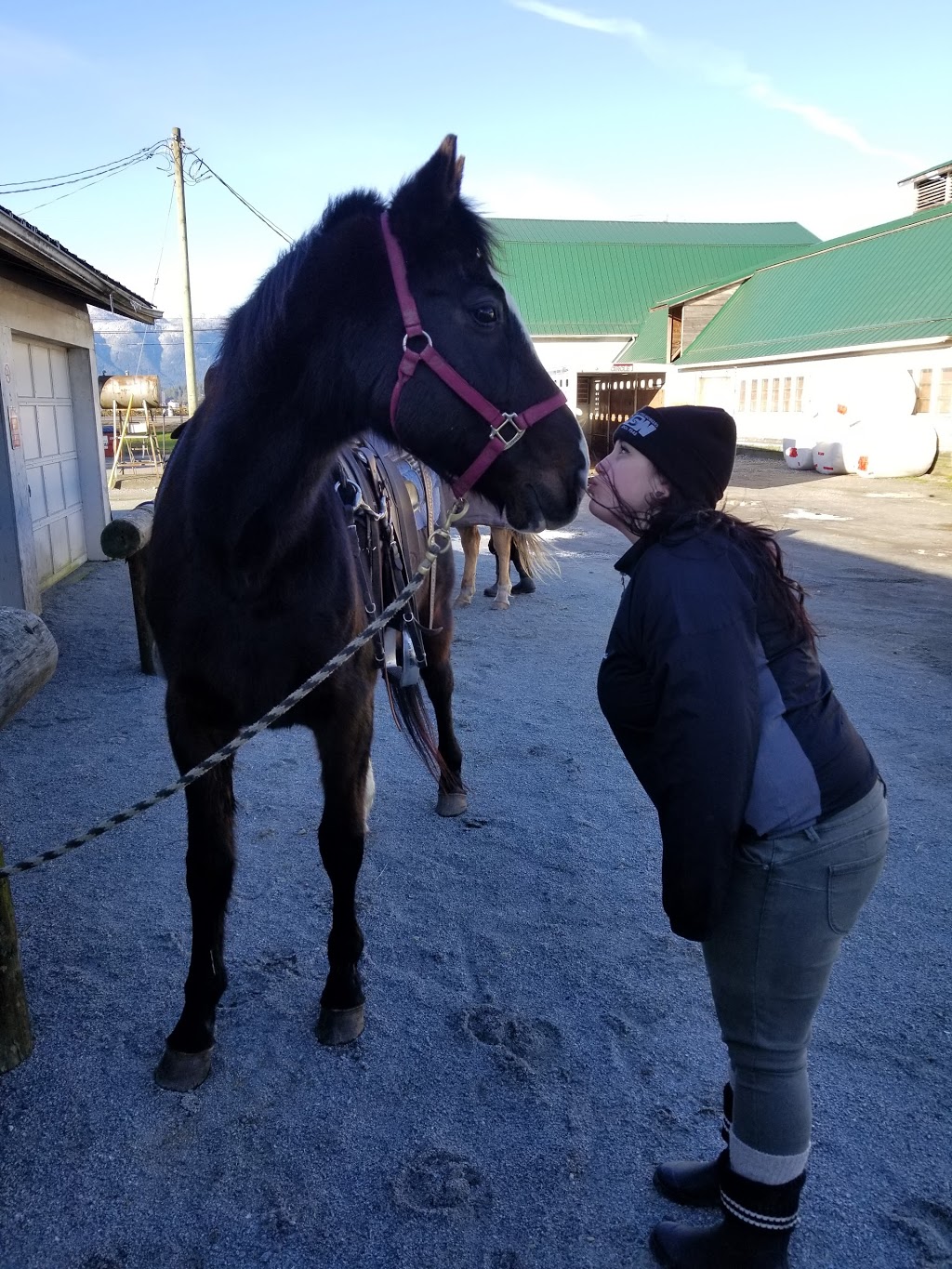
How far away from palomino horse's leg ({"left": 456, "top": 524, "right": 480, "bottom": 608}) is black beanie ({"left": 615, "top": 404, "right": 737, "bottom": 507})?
6.23 m

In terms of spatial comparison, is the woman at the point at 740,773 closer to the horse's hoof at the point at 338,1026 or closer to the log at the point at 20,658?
the horse's hoof at the point at 338,1026

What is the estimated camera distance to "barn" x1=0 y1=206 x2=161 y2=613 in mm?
6738

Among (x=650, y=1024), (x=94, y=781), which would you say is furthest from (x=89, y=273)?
(x=650, y=1024)

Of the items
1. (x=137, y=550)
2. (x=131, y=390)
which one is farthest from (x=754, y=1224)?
(x=131, y=390)

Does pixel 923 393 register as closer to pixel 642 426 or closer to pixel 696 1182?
pixel 642 426

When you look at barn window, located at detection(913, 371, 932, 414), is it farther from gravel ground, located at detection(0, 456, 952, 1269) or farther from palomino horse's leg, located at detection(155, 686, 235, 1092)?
palomino horse's leg, located at detection(155, 686, 235, 1092)

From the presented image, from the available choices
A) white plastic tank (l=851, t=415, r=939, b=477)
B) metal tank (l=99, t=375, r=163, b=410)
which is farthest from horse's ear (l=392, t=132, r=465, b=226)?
metal tank (l=99, t=375, r=163, b=410)

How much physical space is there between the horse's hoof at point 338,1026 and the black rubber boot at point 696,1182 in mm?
901

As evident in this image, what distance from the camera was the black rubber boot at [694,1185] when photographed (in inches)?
→ 72.6

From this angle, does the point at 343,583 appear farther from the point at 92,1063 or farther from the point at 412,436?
the point at 92,1063

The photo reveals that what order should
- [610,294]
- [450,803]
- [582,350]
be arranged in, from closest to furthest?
[450,803]
[582,350]
[610,294]

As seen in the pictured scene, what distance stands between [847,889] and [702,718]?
1.49 feet

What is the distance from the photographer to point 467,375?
182 cm

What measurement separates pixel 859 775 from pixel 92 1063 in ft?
6.82
